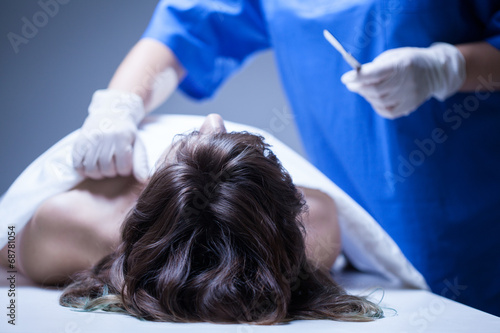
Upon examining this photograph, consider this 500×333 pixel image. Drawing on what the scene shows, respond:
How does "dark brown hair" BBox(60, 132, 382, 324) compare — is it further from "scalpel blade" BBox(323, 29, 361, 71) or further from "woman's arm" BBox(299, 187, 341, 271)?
"scalpel blade" BBox(323, 29, 361, 71)

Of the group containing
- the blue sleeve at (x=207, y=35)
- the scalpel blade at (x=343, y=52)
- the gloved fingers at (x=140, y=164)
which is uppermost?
the blue sleeve at (x=207, y=35)

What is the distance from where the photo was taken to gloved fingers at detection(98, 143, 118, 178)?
1039 mm

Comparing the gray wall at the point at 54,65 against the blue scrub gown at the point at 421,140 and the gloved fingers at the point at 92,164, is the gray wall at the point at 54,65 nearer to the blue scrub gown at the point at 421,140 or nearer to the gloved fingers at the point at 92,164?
the blue scrub gown at the point at 421,140

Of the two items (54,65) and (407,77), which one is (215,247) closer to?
(407,77)

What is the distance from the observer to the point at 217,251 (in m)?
0.78

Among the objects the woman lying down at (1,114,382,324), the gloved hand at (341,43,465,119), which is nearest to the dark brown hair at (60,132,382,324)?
the woman lying down at (1,114,382,324)

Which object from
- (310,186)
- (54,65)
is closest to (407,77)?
(310,186)

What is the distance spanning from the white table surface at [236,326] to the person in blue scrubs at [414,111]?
1.13 ft

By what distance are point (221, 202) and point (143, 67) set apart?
672mm

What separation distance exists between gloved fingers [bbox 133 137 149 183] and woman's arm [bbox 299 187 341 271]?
0.33 metres

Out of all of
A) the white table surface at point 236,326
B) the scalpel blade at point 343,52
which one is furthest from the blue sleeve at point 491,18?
the white table surface at point 236,326

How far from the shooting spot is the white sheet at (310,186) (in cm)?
102

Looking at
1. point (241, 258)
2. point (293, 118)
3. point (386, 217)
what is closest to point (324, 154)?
point (293, 118)

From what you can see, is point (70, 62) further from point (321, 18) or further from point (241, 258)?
point (241, 258)
